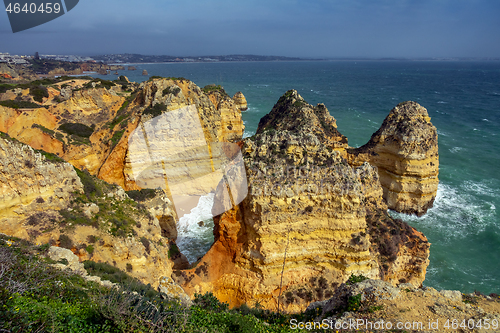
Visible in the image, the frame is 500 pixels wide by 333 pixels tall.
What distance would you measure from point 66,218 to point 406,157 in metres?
26.5

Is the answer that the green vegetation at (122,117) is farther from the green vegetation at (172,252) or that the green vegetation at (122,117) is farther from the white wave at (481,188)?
A: the white wave at (481,188)

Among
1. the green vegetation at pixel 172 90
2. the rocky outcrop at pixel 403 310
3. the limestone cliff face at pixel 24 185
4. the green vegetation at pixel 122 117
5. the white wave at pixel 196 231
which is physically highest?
the green vegetation at pixel 172 90

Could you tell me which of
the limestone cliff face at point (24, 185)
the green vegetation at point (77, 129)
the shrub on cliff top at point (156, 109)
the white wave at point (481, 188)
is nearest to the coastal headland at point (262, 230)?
the limestone cliff face at point (24, 185)

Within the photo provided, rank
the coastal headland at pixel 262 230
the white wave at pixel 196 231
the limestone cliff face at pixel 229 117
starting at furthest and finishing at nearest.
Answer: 1. the limestone cliff face at pixel 229 117
2. the white wave at pixel 196 231
3. the coastal headland at pixel 262 230

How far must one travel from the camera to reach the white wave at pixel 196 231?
22.7 meters

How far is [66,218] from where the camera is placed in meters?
12.0

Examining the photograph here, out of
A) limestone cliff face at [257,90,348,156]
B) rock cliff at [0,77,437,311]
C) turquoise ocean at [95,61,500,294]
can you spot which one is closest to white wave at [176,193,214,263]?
turquoise ocean at [95,61,500,294]

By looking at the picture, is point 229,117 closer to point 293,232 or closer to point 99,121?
point 99,121

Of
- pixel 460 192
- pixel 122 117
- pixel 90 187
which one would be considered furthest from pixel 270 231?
pixel 460 192

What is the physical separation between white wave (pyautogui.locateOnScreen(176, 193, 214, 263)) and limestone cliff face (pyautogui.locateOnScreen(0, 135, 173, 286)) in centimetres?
881

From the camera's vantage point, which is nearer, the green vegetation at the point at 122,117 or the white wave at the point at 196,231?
the white wave at the point at 196,231

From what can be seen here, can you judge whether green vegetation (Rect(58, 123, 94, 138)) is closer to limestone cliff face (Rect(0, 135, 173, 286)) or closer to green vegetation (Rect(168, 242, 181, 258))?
limestone cliff face (Rect(0, 135, 173, 286))

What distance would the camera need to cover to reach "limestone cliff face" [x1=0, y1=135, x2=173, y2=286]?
437 inches

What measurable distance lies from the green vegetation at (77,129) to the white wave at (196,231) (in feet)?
42.0
